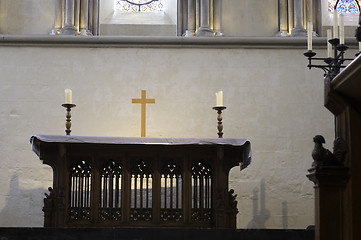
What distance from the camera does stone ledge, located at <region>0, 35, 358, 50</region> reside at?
798 centimetres

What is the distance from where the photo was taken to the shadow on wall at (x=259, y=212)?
7.62 meters

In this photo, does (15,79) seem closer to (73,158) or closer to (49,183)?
(49,183)

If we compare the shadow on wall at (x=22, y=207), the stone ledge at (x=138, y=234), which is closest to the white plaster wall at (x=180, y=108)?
the shadow on wall at (x=22, y=207)

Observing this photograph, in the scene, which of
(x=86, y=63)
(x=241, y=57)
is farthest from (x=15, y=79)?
(x=241, y=57)

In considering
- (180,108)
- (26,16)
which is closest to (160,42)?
(180,108)

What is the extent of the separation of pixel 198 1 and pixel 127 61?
1387mm

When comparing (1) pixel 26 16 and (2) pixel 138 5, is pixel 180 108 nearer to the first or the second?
(2) pixel 138 5

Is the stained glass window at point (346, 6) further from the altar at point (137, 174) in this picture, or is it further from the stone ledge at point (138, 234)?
the stone ledge at point (138, 234)

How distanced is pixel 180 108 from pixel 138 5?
2028 millimetres

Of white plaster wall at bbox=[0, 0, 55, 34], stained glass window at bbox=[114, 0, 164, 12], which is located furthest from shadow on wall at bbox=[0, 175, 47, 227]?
stained glass window at bbox=[114, 0, 164, 12]

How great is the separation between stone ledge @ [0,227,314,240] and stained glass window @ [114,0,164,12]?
16.5 ft

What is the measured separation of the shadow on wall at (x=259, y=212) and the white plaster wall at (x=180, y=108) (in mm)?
13

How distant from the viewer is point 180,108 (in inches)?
311

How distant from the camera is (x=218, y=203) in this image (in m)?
5.62
